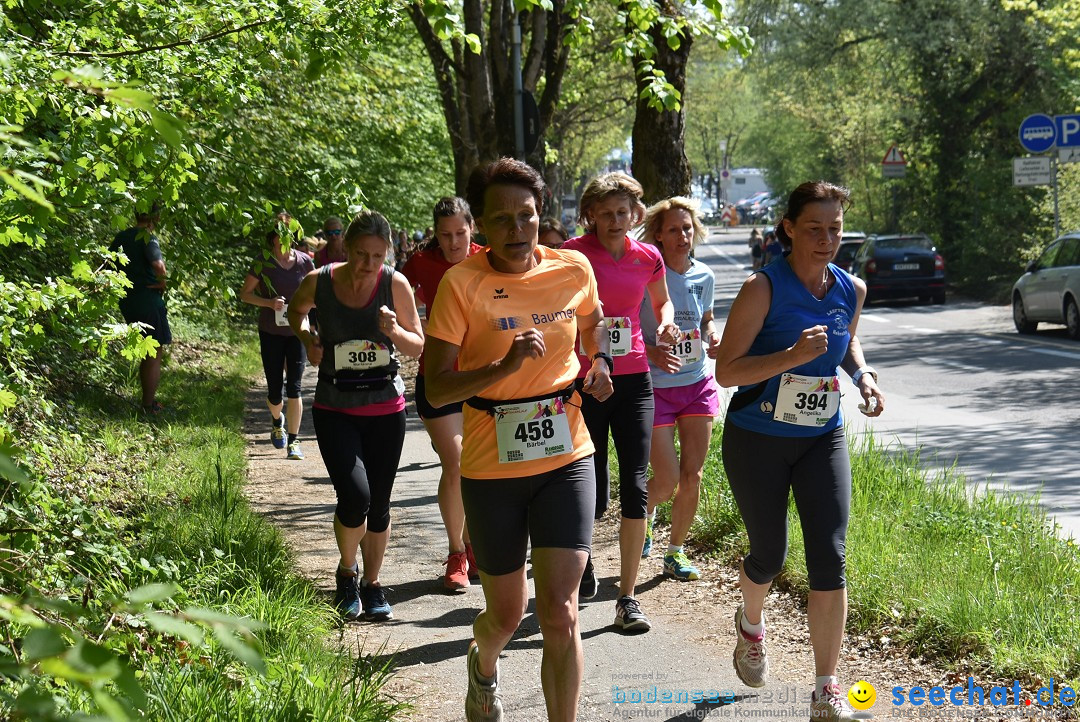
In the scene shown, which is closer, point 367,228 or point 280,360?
point 367,228

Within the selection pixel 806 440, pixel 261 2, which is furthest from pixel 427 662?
pixel 261 2

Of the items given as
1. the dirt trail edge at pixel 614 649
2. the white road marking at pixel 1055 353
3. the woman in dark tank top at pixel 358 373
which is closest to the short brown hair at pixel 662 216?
the woman in dark tank top at pixel 358 373

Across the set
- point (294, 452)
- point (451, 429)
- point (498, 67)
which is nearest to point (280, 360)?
point (294, 452)

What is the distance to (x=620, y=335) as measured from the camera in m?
5.92

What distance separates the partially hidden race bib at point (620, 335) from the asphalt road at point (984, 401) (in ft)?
8.49

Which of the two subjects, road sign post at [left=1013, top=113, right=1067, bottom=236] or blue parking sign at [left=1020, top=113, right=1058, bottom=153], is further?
blue parking sign at [left=1020, top=113, right=1058, bottom=153]

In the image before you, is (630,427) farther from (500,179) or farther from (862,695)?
(500,179)

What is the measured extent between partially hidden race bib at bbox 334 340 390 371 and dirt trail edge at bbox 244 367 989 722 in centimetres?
122

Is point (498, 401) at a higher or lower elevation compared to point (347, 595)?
higher

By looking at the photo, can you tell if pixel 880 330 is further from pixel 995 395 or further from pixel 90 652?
pixel 90 652

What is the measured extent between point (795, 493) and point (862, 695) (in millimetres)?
840

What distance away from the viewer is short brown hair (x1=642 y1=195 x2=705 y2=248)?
6758 mm

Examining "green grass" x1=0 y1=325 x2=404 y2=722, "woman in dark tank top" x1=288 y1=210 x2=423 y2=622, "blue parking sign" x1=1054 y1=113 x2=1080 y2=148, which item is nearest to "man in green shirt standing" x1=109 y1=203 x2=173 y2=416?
"green grass" x1=0 y1=325 x2=404 y2=722

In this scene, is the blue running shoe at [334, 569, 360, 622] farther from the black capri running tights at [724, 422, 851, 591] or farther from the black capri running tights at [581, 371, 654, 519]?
the black capri running tights at [724, 422, 851, 591]
